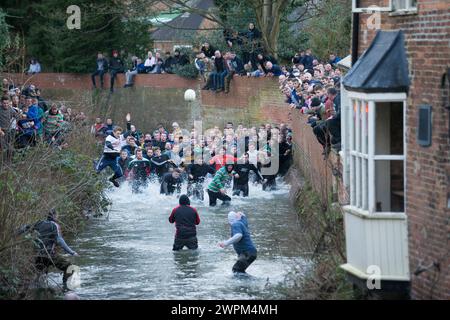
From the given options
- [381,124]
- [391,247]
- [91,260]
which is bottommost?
[91,260]

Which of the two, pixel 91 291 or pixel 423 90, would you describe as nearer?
pixel 423 90

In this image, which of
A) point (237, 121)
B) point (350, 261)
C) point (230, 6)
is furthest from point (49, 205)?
point (230, 6)

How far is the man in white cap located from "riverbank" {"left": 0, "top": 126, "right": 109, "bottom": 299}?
3.08m

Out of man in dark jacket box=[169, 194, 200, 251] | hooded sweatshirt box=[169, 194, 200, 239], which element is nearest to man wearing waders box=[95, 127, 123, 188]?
man in dark jacket box=[169, 194, 200, 251]

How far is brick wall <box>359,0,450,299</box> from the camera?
14703mm

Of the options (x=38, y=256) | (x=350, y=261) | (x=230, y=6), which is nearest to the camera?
(x=350, y=261)

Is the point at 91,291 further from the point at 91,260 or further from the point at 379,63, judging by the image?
the point at 379,63

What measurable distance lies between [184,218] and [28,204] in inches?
183

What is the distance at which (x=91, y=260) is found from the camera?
25109 millimetres

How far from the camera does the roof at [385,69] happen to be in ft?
50.7

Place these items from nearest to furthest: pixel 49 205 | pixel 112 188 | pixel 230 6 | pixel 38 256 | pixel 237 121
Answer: pixel 38 256 → pixel 49 205 → pixel 112 188 → pixel 237 121 → pixel 230 6

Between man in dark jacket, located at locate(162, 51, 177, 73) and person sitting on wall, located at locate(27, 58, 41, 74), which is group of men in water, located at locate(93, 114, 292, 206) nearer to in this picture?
man in dark jacket, located at locate(162, 51, 177, 73)

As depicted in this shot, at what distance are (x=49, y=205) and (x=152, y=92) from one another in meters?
30.4

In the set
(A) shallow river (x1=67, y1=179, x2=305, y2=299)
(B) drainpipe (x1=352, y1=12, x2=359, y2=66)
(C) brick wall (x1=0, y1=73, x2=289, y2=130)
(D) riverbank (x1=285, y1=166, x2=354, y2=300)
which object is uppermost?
(B) drainpipe (x1=352, y1=12, x2=359, y2=66)
